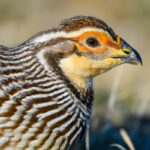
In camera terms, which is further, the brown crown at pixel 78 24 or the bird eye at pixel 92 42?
the bird eye at pixel 92 42

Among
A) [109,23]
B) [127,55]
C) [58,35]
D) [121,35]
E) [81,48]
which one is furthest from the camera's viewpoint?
[109,23]

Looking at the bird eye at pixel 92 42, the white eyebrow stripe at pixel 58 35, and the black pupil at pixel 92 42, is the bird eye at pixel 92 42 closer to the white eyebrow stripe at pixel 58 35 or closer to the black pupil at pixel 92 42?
the black pupil at pixel 92 42

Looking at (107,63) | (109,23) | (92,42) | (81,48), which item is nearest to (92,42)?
(92,42)

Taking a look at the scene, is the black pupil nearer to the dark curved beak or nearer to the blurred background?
the dark curved beak

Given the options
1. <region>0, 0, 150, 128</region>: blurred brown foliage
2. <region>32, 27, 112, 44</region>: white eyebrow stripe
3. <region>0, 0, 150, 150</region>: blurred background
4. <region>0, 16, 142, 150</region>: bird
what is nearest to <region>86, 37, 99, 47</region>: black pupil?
<region>0, 16, 142, 150</region>: bird

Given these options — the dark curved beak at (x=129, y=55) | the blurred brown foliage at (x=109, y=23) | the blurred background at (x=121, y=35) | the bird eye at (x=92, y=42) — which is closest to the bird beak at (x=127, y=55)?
the dark curved beak at (x=129, y=55)

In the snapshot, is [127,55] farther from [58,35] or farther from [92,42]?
[58,35]
